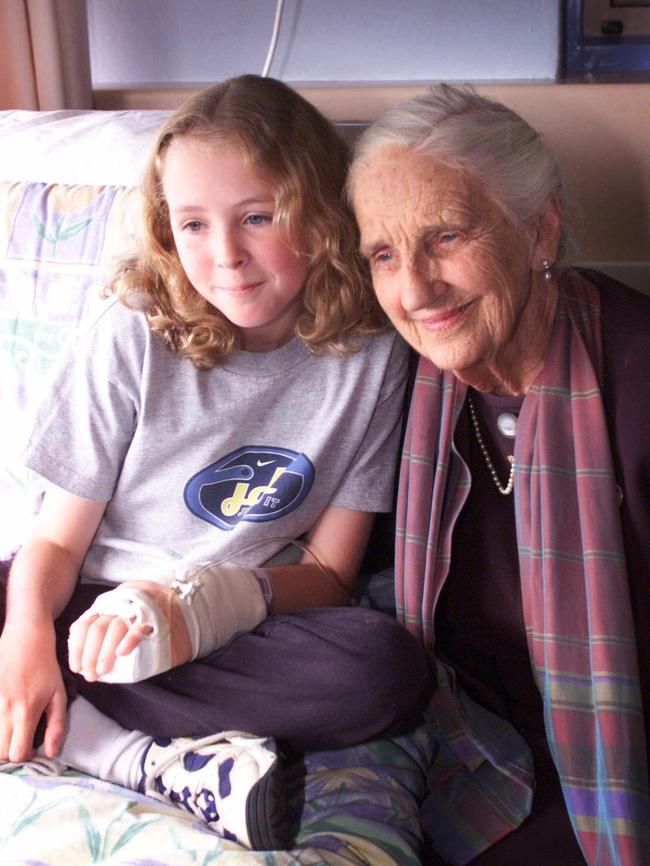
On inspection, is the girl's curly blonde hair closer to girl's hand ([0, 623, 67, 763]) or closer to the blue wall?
girl's hand ([0, 623, 67, 763])

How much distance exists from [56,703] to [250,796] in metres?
0.29

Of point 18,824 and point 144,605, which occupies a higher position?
point 144,605

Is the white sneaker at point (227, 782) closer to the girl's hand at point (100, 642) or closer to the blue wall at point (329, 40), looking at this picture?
the girl's hand at point (100, 642)

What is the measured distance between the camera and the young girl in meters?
1.19

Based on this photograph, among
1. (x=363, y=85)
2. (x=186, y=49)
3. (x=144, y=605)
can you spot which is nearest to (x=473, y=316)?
(x=144, y=605)

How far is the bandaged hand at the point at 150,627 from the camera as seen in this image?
114 cm

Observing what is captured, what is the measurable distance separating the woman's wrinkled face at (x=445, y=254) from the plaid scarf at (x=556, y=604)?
0.12m

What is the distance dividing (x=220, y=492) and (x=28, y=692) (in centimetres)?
35

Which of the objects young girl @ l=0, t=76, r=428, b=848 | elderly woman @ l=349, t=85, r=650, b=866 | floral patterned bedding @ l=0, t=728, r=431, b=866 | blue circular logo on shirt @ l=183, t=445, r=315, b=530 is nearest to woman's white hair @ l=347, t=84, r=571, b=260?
elderly woman @ l=349, t=85, r=650, b=866

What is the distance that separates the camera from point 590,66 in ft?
5.93

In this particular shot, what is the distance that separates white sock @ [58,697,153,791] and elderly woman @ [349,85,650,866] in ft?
1.27

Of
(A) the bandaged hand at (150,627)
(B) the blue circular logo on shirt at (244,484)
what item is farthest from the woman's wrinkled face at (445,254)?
(A) the bandaged hand at (150,627)

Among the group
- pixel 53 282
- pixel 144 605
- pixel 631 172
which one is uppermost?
pixel 631 172

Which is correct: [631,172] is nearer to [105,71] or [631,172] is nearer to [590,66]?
[590,66]
